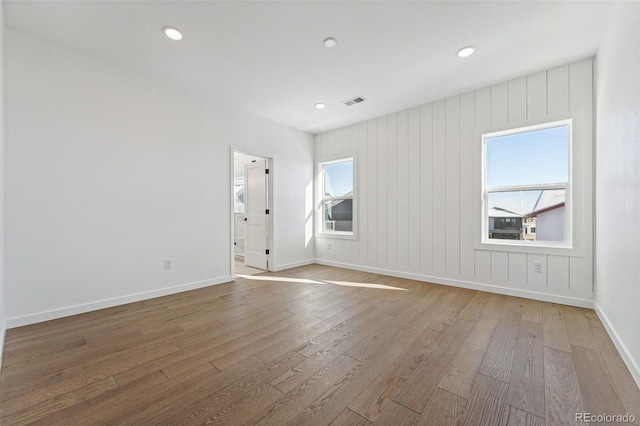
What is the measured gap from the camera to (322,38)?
2385mm

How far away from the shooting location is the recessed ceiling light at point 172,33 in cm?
229

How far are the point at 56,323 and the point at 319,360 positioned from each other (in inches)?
99.0

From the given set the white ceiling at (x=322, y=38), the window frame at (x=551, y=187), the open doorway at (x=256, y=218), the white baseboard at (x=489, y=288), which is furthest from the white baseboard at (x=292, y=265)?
the window frame at (x=551, y=187)

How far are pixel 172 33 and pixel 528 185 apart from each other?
416 centimetres

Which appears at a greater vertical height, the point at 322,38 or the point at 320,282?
the point at 322,38

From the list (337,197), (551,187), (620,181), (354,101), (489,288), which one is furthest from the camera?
(337,197)

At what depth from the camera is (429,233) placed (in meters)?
3.78

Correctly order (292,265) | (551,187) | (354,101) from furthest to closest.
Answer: (292,265) < (354,101) < (551,187)

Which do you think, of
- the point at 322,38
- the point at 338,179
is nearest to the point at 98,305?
the point at 322,38

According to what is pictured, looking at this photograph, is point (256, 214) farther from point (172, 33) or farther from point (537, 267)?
point (537, 267)

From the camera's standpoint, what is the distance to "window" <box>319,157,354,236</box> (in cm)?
493

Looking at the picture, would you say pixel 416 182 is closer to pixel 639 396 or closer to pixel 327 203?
→ pixel 327 203

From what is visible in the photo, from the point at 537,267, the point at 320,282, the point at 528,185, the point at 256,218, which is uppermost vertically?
the point at 528,185

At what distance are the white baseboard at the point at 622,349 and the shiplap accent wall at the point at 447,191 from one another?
540mm
